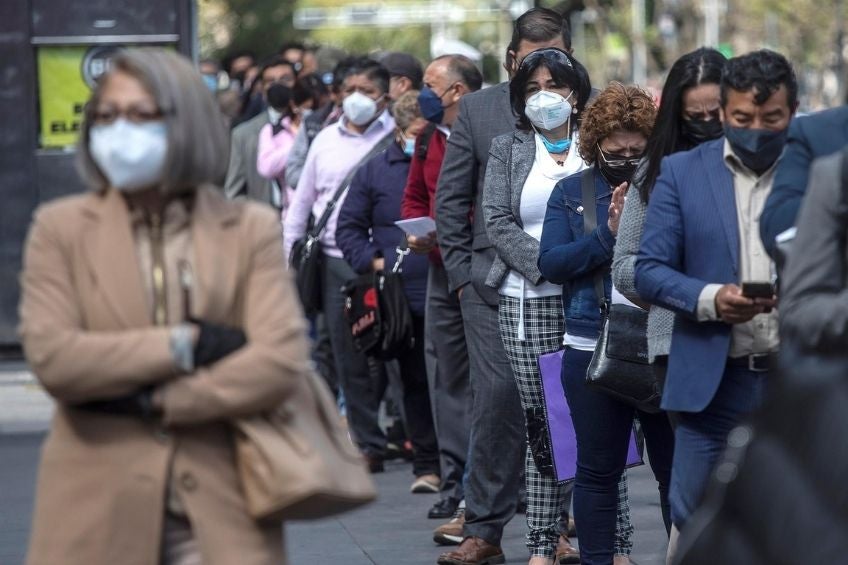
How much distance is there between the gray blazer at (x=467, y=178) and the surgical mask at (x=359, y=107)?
8.76ft

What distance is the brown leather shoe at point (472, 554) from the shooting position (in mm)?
6934

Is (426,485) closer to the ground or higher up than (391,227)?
closer to the ground

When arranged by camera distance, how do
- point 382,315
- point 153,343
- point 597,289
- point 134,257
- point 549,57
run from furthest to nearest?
point 382,315 → point 549,57 → point 597,289 → point 134,257 → point 153,343

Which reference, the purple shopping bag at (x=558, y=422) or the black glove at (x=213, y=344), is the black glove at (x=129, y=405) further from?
the purple shopping bag at (x=558, y=422)

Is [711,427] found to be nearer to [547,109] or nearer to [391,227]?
[547,109]

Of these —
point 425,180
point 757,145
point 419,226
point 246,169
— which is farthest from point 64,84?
point 757,145

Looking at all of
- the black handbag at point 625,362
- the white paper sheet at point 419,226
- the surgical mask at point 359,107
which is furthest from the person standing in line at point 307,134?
the black handbag at point 625,362

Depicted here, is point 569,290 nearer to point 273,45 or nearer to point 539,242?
point 539,242

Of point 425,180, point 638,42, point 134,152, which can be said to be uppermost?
point 638,42

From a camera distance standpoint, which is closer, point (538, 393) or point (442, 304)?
point (538, 393)

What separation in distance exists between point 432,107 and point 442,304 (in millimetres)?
966

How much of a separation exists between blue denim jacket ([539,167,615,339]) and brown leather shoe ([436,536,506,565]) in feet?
3.86

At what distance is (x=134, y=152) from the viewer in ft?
11.8

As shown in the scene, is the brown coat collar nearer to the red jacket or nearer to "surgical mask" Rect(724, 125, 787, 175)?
"surgical mask" Rect(724, 125, 787, 175)
